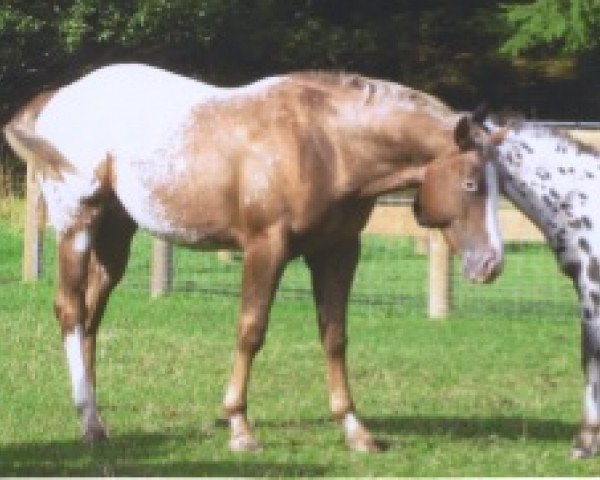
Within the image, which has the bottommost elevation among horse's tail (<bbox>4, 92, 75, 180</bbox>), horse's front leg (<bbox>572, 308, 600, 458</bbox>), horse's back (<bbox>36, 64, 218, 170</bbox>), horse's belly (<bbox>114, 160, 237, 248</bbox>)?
horse's front leg (<bbox>572, 308, 600, 458</bbox>)

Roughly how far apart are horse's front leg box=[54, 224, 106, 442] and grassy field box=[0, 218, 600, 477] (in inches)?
10.5

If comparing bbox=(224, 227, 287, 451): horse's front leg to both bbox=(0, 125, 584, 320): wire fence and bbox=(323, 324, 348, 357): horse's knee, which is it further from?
bbox=(0, 125, 584, 320): wire fence

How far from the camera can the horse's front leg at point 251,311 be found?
7.35m

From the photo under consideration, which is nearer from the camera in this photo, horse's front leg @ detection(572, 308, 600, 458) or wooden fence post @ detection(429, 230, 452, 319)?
horse's front leg @ detection(572, 308, 600, 458)

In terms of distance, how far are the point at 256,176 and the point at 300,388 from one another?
8.41 feet

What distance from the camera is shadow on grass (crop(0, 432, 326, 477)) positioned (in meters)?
6.82

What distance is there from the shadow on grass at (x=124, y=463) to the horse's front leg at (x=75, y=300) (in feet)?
1.16

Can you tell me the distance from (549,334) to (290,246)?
5463mm

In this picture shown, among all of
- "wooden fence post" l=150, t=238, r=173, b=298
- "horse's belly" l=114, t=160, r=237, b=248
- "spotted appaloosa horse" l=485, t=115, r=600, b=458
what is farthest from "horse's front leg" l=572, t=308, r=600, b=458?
"wooden fence post" l=150, t=238, r=173, b=298

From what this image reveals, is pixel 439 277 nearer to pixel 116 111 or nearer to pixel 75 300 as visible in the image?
pixel 75 300

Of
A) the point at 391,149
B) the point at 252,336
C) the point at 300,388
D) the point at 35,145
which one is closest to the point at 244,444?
the point at 252,336

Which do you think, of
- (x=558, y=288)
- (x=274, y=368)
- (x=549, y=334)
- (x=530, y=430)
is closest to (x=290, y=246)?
(x=530, y=430)

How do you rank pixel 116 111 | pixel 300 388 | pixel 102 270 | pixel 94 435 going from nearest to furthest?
1. pixel 94 435
2. pixel 116 111
3. pixel 102 270
4. pixel 300 388

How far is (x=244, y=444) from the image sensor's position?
7.45 m
